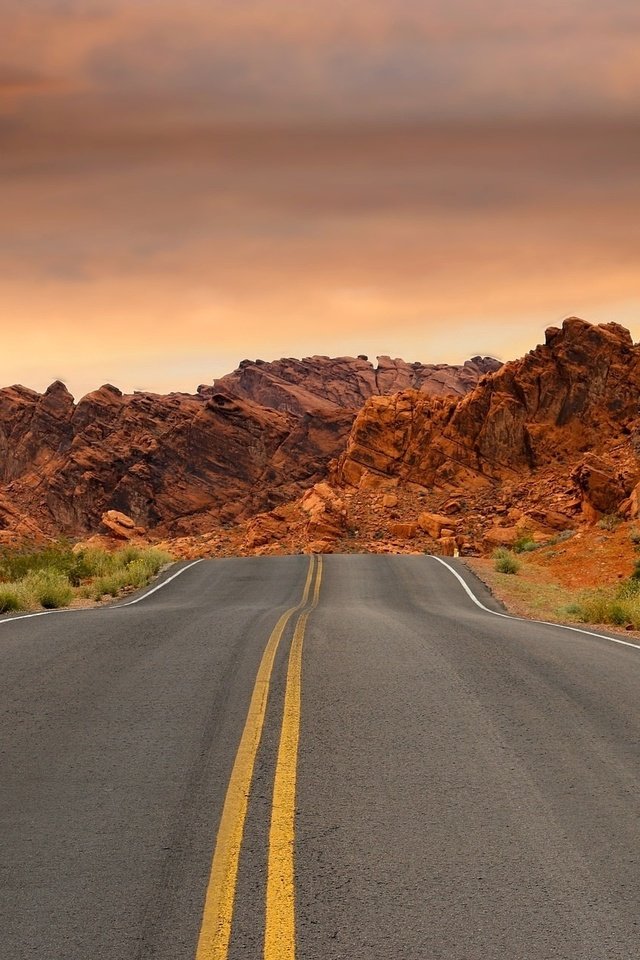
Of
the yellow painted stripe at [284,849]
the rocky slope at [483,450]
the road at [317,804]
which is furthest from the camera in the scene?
the rocky slope at [483,450]

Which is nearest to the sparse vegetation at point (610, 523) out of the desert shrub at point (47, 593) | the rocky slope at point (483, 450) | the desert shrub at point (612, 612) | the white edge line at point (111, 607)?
the rocky slope at point (483, 450)

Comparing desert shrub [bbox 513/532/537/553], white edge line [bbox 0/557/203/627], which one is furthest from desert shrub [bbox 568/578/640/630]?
desert shrub [bbox 513/532/537/553]

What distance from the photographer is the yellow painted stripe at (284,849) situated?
10.9 ft

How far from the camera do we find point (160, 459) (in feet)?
254

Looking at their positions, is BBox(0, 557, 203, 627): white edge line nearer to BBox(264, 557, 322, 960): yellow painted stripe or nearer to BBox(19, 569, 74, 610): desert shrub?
BBox(19, 569, 74, 610): desert shrub

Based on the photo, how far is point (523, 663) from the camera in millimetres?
9219

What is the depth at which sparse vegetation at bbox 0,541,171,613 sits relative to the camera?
18.5m

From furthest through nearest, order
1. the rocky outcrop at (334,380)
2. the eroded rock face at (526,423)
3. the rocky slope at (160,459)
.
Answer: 1. the rocky outcrop at (334,380)
2. the rocky slope at (160,459)
3. the eroded rock face at (526,423)

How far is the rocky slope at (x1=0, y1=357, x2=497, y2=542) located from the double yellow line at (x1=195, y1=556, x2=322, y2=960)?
65454mm

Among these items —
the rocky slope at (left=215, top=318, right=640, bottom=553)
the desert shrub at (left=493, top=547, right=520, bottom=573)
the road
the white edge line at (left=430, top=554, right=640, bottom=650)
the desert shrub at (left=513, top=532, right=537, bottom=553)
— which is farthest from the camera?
the rocky slope at (left=215, top=318, right=640, bottom=553)

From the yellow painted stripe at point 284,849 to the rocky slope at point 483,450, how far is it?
40902 millimetres

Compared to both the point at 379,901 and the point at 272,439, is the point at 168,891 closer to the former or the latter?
the point at 379,901

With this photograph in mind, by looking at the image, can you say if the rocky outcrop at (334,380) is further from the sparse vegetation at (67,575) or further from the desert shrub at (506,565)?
the sparse vegetation at (67,575)

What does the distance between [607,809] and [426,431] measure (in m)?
56.2
